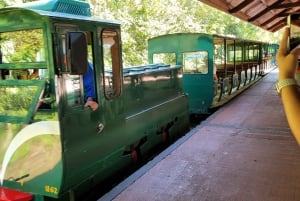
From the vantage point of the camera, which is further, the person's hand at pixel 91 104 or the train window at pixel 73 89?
the person's hand at pixel 91 104

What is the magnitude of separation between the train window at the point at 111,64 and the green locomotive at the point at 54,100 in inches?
0.5

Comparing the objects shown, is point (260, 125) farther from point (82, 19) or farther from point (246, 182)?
point (82, 19)

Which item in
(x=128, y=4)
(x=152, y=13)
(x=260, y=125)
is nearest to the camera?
(x=260, y=125)

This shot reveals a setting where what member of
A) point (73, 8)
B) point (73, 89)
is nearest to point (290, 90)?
point (73, 89)

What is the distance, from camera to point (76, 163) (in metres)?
3.41

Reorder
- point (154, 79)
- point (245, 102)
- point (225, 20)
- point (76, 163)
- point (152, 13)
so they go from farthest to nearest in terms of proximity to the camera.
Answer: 1. point (225, 20)
2. point (152, 13)
3. point (245, 102)
4. point (154, 79)
5. point (76, 163)

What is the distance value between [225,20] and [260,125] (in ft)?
77.8

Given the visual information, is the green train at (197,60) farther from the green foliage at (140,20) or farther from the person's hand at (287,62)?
the person's hand at (287,62)

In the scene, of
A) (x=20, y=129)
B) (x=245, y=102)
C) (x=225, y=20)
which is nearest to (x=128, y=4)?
(x=245, y=102)

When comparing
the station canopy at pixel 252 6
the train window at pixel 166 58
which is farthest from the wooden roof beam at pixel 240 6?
the train window at pixel 166 58

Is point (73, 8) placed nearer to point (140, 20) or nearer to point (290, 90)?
point (290, 90)

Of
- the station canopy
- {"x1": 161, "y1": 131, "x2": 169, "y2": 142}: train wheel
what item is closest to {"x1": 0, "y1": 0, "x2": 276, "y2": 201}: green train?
{"x1": 161, "y1": 131, "x2": 169, "y2": 142}: train wheel

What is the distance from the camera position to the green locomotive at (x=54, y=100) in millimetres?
3061

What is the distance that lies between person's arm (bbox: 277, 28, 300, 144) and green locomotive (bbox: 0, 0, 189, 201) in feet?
7.11
